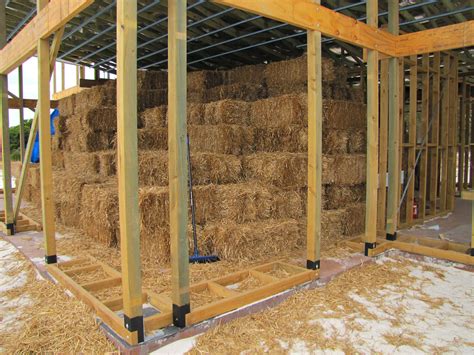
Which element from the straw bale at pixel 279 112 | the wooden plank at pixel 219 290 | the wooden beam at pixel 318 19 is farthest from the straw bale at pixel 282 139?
the wooden plank at pixel 219 290

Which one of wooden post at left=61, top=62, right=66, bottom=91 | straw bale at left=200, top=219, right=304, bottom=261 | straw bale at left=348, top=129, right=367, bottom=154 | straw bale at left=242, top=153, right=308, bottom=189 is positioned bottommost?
straw bale at left=200, top=219, right=304, bottom=261

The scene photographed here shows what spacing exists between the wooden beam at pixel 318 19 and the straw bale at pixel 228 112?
2.35 m

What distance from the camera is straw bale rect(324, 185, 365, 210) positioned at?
567 cm

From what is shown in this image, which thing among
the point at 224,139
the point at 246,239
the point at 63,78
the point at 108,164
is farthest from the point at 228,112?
the point at 63,78

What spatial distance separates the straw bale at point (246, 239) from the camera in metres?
4.29

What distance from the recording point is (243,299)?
3082 millimetres

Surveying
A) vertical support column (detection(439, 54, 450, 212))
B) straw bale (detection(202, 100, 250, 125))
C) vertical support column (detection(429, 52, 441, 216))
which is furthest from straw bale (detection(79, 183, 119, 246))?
vertical support column (detection(439, 54, 450, 212))

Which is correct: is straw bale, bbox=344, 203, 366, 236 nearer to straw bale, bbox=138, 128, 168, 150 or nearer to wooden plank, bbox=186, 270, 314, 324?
wooden plank, bbox=186, 270, 314, 324

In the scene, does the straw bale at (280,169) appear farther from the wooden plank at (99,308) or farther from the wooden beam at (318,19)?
the wooden plank at (99,308)

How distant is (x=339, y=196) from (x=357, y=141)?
1.00m

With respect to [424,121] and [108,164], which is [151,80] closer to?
[108,164]

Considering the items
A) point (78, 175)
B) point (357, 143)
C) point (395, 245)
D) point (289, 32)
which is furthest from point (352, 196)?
point (78, 175)

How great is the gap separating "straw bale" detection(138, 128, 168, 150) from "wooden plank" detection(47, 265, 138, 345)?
314cm

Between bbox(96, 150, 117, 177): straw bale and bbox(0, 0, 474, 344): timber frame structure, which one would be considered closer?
bbox(0, 0, 474, 344): timber frame structure
